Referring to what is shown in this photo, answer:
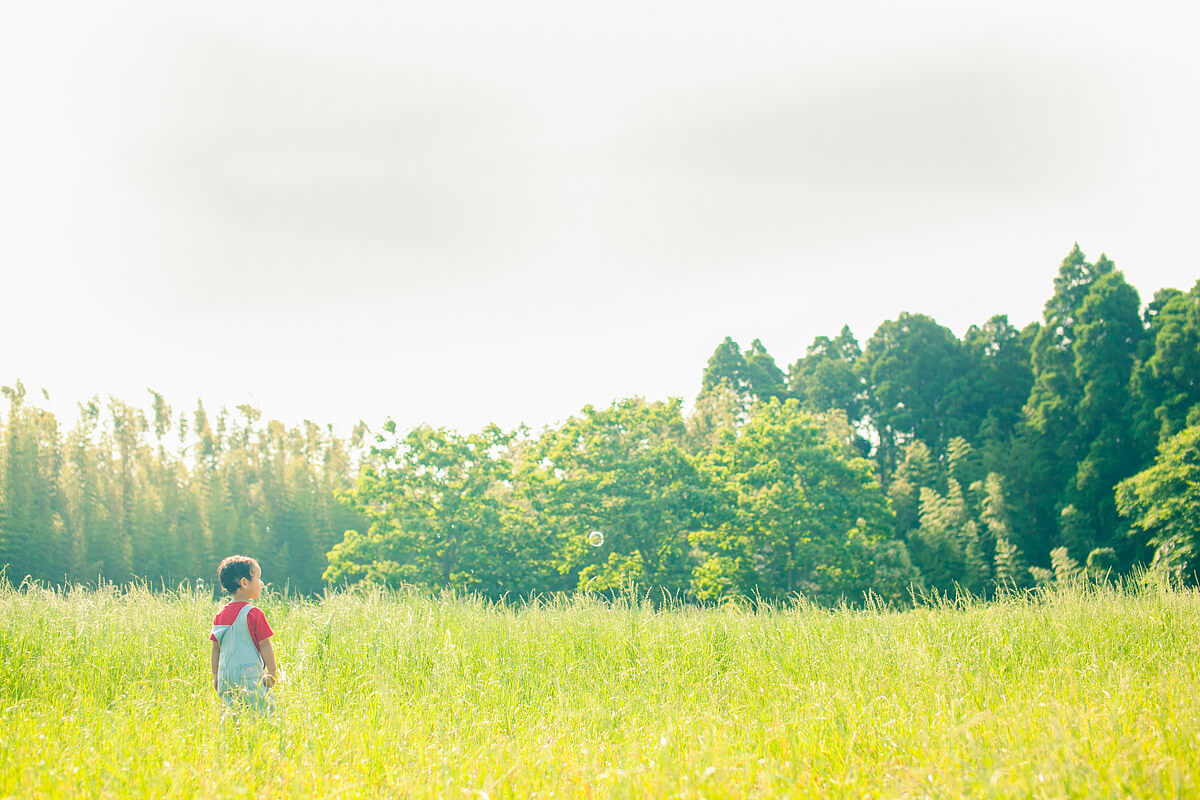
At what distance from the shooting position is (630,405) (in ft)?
102


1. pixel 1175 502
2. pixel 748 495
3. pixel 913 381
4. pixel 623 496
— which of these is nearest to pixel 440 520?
pixel 623 496

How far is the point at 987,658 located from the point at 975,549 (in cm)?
2898

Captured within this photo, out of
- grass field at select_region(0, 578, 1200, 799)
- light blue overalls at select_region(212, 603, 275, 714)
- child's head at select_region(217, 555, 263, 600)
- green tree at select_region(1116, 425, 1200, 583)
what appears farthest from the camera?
green tree at select_region(1116, 425, 1200, 583)

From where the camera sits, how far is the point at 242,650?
5.54m

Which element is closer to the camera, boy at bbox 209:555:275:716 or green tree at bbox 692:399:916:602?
boy at bbox 209:555:275:716

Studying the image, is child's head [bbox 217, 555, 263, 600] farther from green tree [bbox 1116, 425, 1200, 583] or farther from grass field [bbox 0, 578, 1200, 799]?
green tree [bbox 1116, 425, 1200, 583]

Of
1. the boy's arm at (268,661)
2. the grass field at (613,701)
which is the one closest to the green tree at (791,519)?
the grass field at (613,701)

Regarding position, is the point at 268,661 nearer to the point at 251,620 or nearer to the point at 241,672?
the point at 241,672

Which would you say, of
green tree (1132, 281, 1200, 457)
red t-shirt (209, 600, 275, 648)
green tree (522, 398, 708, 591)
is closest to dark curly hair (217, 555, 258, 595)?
red t-shirt (209, 600, 275, 648)

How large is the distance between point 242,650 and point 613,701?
11.7ft

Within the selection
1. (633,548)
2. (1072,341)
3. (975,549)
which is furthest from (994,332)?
(633,548)

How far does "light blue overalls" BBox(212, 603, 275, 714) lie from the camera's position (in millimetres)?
5504

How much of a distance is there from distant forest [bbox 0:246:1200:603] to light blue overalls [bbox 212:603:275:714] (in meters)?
16.9

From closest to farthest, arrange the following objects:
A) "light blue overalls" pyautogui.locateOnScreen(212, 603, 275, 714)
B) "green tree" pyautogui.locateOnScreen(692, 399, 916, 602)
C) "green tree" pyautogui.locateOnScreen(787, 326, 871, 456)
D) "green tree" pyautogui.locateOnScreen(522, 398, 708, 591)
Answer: "light blue overalls" pyautogui.locateOnScreen(212, 603, 275, 714), "green tree" pyautogui.locateOnScreen(692, 399, 916, 602), "green tree" pyautogui.locateOnScreen(522, 398, 708, 591), "green tree" pyautogui.locateOnScreen(787, 326, 871, 456)
